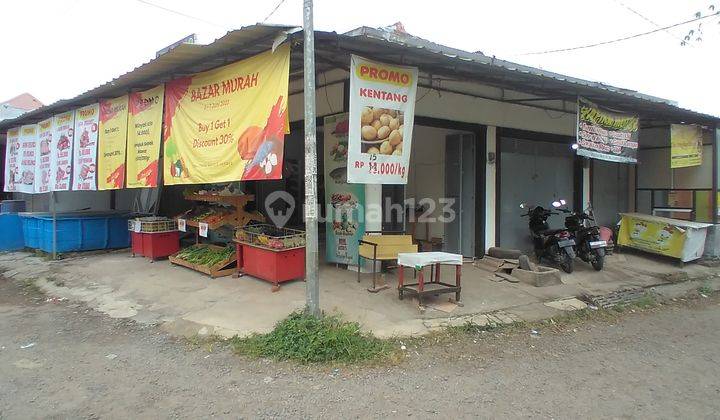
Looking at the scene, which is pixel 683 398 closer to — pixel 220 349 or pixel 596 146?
pixel 220 349

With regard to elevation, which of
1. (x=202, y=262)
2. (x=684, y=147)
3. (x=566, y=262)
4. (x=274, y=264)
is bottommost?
(x=566, y=262)

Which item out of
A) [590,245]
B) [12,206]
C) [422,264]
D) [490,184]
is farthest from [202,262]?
[12,206]

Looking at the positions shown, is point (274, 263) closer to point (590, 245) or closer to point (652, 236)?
point (590, 245)

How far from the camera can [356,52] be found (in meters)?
5.56

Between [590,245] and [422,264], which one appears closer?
[422,264]

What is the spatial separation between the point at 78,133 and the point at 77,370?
6436mm

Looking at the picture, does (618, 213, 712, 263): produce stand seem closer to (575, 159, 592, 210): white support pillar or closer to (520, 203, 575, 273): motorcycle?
(575, 159, 592, 210): white support pillar

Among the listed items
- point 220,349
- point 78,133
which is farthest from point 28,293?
point 220,349

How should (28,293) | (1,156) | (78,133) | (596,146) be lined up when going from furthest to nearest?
(1,156), (78,133), (596,146), (28,293)

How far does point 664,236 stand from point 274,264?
8.50m

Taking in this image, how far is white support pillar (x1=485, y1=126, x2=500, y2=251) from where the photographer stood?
8.97 meters

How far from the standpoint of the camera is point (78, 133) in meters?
9.05

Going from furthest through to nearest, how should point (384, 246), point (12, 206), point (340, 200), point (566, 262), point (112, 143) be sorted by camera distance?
1. point (12, 206)
2. point (566, 262)
3. point (112, 143)
4. point (340, 200)
5. point (384, 246)

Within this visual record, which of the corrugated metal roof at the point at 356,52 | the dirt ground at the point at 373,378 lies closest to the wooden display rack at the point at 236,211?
the corrugated metal roof at the point at 356,52
